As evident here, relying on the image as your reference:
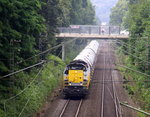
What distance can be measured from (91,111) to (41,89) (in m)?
5.35

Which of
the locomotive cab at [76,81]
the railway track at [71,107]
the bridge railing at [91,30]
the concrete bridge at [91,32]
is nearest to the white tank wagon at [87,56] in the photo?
the locomotive cab at [76,81]

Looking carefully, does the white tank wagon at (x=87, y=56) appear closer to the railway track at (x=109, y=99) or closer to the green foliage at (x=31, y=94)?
the railway track at (x=109, y=99)

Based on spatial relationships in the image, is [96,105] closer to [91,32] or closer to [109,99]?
[109,99]

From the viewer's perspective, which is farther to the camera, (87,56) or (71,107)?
(87,56)

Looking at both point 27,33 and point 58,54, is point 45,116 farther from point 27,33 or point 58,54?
point 58,54

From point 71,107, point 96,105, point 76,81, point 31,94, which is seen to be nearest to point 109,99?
point 96,105

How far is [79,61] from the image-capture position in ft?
86.4

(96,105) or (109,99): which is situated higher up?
(109,99)

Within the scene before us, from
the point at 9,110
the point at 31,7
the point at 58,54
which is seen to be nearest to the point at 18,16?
the point at 31,7

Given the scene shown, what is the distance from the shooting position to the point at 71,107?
77.0ft

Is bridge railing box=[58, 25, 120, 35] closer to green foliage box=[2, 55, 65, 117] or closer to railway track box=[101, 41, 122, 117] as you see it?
railway track box=[101, 41, 122, 117]

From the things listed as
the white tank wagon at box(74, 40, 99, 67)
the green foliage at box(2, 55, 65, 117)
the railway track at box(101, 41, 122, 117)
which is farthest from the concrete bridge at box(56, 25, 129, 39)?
the green foliage at box(2, 55, 65, 117)

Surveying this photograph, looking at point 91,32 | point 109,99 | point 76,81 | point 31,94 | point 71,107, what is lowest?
point 71,107

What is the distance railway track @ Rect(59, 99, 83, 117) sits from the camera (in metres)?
21.7
